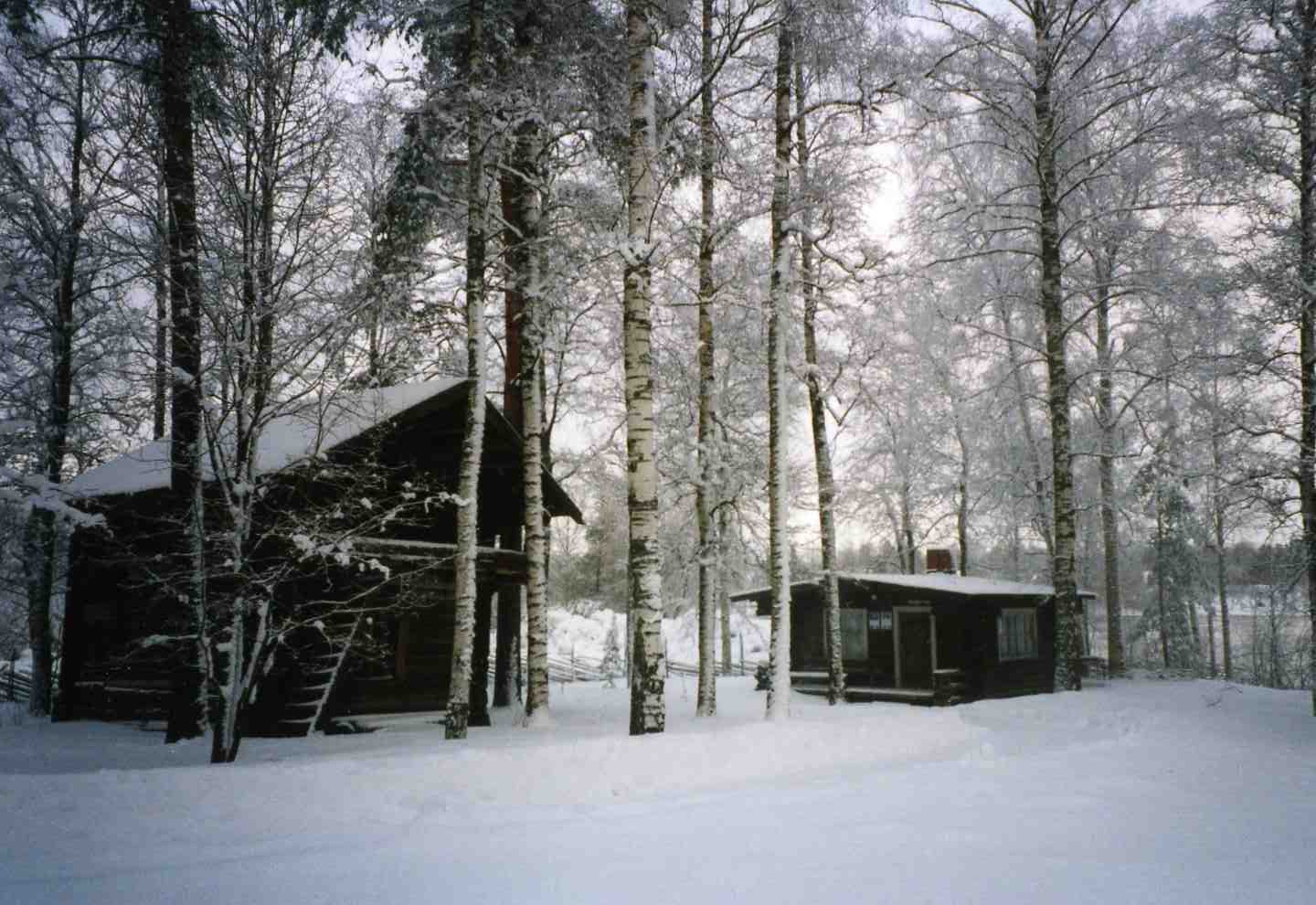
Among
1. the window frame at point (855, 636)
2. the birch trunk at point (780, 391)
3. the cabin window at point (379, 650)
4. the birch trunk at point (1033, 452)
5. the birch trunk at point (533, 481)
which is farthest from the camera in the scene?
the birch trunk at point (1033, 452)

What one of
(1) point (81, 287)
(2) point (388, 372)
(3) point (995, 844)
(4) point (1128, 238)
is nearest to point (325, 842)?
(3) point (995, 844)

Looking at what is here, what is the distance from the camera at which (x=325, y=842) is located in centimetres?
495

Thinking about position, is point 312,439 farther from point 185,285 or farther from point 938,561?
point 938,561

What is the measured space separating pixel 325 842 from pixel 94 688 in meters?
13.2

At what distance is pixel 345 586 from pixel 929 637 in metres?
15.3

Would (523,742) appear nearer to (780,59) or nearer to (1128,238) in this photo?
(780,59)

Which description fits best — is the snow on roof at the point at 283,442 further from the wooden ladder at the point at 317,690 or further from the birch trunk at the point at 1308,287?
the birch trunk at the point at 1308,287

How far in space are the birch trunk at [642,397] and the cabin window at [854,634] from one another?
14.1 metres

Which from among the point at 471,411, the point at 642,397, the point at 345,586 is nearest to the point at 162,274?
the point at 471,411

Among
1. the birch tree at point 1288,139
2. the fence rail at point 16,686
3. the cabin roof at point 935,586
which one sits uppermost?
the birch tree at point 1288,139

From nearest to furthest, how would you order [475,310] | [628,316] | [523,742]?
[628,316]
[523,742]
[475,310]

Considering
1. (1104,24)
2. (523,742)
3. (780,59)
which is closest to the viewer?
(523,742)

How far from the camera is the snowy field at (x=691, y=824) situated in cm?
423

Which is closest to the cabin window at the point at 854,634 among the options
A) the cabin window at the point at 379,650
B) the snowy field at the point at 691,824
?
the snowy field at the point at 691,824
